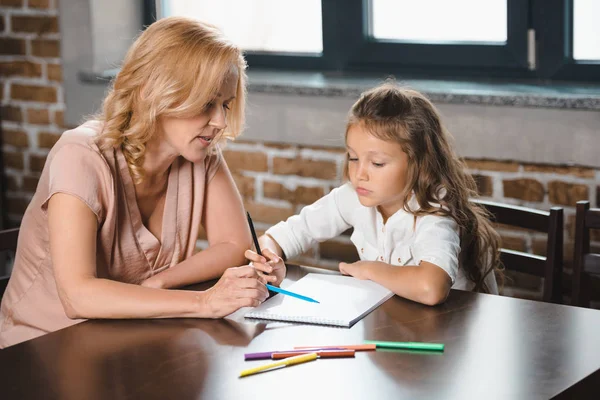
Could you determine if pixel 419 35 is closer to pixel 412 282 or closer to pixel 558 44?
pixel 558 44

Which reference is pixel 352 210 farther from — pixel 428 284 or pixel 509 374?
pixel 509 374

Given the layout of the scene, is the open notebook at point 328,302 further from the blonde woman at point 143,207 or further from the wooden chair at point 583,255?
the wooden chair at point 583,255

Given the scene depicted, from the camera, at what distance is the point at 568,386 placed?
1360mm

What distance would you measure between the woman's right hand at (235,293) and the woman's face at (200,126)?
31 cm

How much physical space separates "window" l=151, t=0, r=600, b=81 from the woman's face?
126cm

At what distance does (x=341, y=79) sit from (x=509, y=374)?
72.4 inches

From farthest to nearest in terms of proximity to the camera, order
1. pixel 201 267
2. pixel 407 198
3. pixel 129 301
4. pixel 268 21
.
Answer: pixel 268 21 < pixel 407 198 < pixel 201 267 < pixel 129 301

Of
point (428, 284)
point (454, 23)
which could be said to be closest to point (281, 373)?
point (428, 284)

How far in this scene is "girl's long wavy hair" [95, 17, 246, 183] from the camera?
1830 mm

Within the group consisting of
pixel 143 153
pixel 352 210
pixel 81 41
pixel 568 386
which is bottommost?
pixel 568 386

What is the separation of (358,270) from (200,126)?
17.9 inches

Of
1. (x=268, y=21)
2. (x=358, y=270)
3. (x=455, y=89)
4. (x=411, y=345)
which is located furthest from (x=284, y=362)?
(x=268, y=21)

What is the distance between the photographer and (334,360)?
1.49 meters

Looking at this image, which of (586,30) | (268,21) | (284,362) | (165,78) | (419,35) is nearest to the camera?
(284,362)
